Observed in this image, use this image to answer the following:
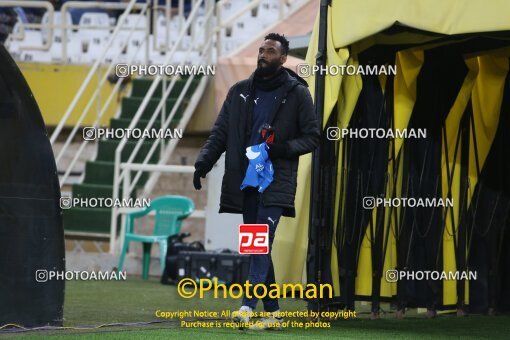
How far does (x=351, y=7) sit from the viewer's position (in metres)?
9.38

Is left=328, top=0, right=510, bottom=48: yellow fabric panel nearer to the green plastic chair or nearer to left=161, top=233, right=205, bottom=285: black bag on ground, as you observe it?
left=161, top=233, right=205, bottom=285: black bag on ground

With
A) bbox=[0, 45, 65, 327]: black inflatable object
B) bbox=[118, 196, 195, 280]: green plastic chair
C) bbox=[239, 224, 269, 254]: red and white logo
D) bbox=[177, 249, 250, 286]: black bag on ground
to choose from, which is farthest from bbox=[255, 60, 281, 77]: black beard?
bbox=[118, 196, 195, 280]: green plastic chair

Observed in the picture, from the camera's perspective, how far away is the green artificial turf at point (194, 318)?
8.43m

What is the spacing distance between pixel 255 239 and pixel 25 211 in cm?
153

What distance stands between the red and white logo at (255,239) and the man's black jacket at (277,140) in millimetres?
170

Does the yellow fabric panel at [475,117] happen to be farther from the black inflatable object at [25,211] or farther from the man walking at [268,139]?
the black inflatable object at [25,211]

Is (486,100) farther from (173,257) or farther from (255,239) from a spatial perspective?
(173,257)

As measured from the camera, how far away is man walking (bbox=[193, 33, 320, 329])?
8.86 metres

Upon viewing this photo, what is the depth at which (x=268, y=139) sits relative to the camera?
29.1ft

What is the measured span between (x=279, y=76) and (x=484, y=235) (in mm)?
3235

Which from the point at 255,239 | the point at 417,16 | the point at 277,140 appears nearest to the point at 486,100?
the point at 417,16

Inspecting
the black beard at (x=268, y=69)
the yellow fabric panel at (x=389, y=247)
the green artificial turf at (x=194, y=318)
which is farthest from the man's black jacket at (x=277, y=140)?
the yellow fabric panel at (x=389, y=247)

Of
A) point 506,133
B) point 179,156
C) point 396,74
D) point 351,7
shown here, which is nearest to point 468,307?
point 506,133

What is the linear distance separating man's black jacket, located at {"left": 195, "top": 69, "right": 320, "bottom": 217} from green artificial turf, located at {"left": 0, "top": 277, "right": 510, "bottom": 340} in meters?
0.91
